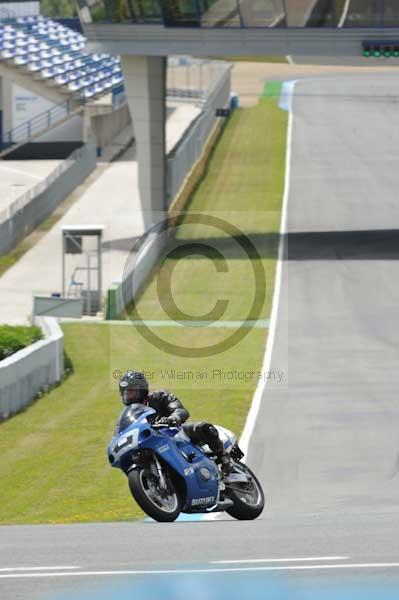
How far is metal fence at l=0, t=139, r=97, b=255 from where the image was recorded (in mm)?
46594

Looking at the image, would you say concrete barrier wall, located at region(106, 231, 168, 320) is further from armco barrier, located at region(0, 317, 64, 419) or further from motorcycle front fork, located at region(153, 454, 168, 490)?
motorcycle front fork, located at region(153, 454, 168, 490)

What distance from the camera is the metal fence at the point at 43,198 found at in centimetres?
4659

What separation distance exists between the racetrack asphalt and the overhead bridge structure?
671 centimetres

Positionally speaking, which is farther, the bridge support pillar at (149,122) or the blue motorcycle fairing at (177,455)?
the bridge support pillar at (149,122)

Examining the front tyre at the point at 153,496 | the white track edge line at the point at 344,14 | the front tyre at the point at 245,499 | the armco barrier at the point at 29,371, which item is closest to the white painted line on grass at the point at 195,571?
the front tyre at the point at 153,496

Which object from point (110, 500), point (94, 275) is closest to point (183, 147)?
point (94, 275)

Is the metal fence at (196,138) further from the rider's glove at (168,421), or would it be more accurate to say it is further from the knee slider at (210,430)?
the rider's glove at (168,421)

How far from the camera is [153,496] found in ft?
42.0

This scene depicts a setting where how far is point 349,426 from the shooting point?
2192cm

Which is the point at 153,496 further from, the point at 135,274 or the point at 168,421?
the point at 135,274

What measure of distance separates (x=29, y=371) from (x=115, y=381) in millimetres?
2703

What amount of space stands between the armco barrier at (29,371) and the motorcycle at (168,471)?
390 inches

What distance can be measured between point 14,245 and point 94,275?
240 inches

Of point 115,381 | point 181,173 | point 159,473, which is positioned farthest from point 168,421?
point 181,173
